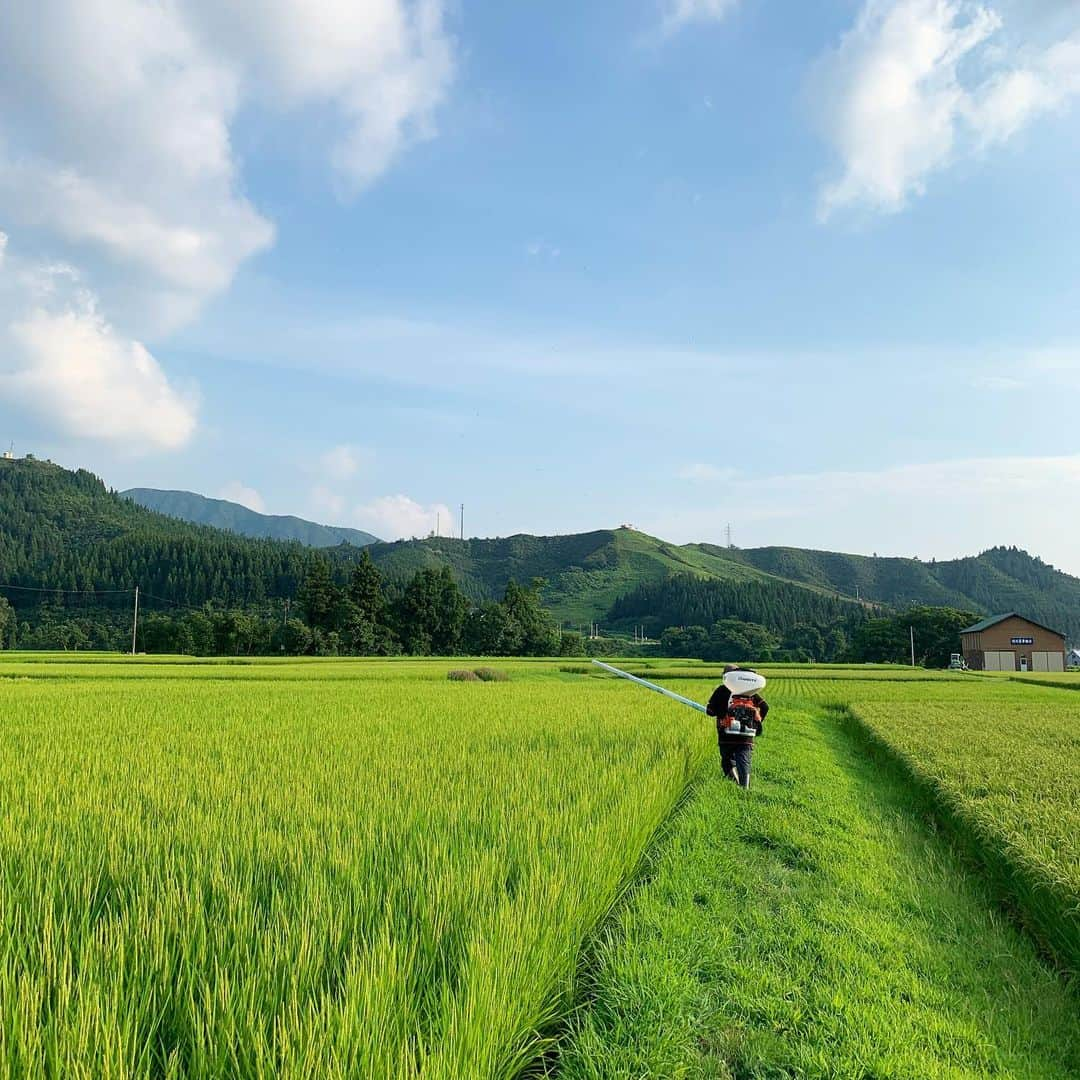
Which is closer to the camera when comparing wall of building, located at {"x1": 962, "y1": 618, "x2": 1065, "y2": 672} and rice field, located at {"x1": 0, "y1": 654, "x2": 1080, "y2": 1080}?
rice field, located at {"x1": 0, "y1": 654, "x2": 1080, "y2": 1080}

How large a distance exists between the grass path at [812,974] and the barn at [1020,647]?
219ft

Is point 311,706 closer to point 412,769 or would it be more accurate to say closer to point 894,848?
point 412,769

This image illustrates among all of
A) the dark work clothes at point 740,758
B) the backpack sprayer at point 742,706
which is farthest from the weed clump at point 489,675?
the backpack sprayer at point 742,706

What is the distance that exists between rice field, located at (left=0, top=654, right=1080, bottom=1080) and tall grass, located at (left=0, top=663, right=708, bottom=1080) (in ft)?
0.05

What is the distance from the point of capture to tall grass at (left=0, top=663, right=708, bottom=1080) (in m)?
1.92

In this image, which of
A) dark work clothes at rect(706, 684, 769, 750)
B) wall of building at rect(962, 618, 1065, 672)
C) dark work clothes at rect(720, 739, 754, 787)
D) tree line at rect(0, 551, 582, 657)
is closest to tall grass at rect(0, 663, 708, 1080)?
dark work clothes at rect(706, 684, 769, 750)

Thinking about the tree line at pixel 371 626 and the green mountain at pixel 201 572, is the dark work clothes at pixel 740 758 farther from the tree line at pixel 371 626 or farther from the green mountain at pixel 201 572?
the green mountain at pixel 201 572

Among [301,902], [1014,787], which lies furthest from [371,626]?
[301,902]

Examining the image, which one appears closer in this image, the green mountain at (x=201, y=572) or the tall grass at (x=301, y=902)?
the tall grass at (x=301, y=902)

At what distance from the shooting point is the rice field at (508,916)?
2.10 metres

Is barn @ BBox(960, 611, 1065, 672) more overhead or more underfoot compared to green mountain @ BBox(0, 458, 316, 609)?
more underfoot

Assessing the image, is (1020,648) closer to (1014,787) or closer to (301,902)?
(1014,787)

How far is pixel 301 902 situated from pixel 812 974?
109 inches

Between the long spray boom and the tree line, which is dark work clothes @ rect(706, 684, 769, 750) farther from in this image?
the tree line
